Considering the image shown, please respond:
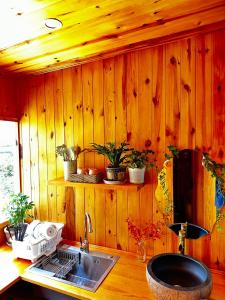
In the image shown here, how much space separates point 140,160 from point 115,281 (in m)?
0.82

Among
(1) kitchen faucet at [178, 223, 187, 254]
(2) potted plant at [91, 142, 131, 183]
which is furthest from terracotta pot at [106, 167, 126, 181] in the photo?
(1) kitchen faucet at [178, 223, 187, 254]

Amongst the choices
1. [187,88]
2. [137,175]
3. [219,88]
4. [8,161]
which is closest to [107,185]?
[137,175]

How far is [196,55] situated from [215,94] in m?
0.30

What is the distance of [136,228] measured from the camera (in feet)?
5.24

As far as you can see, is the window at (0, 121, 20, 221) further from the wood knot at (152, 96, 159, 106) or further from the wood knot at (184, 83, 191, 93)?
the wood knot at (184, 83, 191, 93)

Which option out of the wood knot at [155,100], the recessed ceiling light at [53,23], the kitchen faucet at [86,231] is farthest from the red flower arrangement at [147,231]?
the recessed ceiling light at [53,23]

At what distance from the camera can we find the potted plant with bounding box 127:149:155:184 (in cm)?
146

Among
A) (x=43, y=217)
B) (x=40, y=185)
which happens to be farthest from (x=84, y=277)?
(x=40, y=185)

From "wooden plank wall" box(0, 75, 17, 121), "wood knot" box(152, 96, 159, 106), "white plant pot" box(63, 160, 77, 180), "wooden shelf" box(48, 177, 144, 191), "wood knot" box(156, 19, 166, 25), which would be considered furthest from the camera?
"wooden plank wall" box(0, 75, 17, 121)

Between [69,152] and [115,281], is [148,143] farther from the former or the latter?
[115,281]

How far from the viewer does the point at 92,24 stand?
1.20 meters

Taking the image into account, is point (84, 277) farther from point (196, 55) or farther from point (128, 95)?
point (196, 55)

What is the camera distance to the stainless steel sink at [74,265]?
1.48m

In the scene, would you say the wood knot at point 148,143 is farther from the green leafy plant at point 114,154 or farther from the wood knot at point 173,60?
the wood knot at point 173,60
